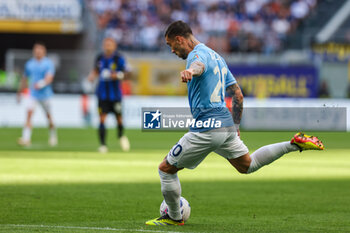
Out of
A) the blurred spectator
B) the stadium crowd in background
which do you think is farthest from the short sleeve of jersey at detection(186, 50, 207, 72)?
the blurred spectator

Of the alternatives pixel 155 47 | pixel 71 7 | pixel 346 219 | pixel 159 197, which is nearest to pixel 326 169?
pixel 159 197

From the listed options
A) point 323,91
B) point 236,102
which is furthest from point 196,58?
point 323,91

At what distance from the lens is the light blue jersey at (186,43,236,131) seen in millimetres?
7027

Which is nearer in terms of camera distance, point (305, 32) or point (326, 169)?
point (326, 169)

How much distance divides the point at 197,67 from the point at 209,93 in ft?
1.58

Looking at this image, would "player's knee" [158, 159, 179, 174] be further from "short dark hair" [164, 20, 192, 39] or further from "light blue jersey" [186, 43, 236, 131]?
"short dark hair" [164, 20, 192, 39]

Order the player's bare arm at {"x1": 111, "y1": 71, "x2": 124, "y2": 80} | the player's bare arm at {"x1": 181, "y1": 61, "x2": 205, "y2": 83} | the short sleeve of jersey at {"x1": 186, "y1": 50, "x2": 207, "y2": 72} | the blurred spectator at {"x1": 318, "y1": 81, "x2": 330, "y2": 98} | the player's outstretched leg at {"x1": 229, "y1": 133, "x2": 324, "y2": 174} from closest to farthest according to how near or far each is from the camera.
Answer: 1. the player's bare arm at {"x1": 181, "y1": 61, "x2": 205, "y2": 83}
2. the short sleeve of jersey at {"x1": 186, "y1": 50, "x2": 207, "y2": 72}
3. the player's outstretched leg at {"x1": 229, "y1": 133, "x2": 324, "y2": 174}
4. the player's bare arm at {"x1": 111, "y1": 71, "x2": 124, "y2": 80}
5. the blurred spectator at {"x1": 318, "y1": 81, "x2": 330, "y2": 98}

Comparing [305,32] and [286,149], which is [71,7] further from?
[286,149]

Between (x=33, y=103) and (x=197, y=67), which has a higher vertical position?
(x=197, y=67)

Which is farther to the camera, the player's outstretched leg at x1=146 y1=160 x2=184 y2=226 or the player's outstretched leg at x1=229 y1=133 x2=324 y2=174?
the player's outstretched leg at x1=229 y1=133 x2=324 y2=174

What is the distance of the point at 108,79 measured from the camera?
16891mm

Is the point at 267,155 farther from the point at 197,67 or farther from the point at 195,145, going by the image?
the point at 197,67

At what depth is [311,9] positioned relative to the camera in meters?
35.9

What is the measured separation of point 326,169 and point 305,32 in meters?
20.8
